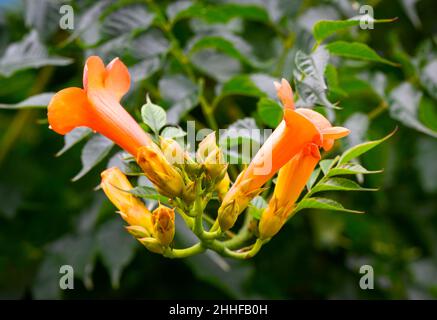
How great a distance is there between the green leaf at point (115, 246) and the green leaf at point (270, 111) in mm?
862

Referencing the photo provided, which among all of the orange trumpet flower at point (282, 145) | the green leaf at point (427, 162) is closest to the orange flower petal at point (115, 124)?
the orange trumpet flower at point (282, 145)

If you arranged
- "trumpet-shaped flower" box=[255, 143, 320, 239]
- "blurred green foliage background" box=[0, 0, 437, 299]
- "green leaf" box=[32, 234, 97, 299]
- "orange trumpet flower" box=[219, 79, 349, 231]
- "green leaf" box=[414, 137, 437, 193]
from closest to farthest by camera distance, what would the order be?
"orange trumpet flower" box=[219, 79, 349, 231]
"trumpet-shaped flower" box=[255, 143, 320, 239]
"blurred green foliage background" box=[0, 0, 437, 299]
"green leaf" box=[32, 234, 97, 299]
"green leaf" box=[414, 137, 437, 193]

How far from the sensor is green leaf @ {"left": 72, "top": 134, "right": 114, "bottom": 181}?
5.76ft

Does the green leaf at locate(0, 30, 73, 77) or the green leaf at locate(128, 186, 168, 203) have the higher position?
the green leaf at locate(0, 30, 73, 77)

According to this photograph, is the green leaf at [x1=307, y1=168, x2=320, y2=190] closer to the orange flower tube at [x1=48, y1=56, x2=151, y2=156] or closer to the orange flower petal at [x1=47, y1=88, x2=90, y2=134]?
the orange flower tube at [x1=48, y1=56, x2=151, y2=156]

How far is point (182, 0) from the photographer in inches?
96.9

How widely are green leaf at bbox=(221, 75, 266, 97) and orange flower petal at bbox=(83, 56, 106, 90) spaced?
56cm

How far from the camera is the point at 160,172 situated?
141cm

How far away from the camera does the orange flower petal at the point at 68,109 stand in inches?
56.9

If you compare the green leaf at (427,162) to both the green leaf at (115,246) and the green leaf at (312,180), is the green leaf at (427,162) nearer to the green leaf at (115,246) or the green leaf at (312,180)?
the green leaf at (115,246)

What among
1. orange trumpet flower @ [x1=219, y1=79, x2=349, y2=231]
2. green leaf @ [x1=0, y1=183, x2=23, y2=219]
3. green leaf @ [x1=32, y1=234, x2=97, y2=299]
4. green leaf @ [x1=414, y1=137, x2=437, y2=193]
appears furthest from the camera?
green leaf @ [x1=414, y1=137, x2=437, y2=193]

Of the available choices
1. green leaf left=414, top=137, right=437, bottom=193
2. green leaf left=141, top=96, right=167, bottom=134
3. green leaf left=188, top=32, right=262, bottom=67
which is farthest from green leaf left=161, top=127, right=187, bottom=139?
green leaf left=414, top=137, right=437, bottom=193

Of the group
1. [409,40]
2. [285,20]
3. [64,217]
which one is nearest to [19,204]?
[64,217]
